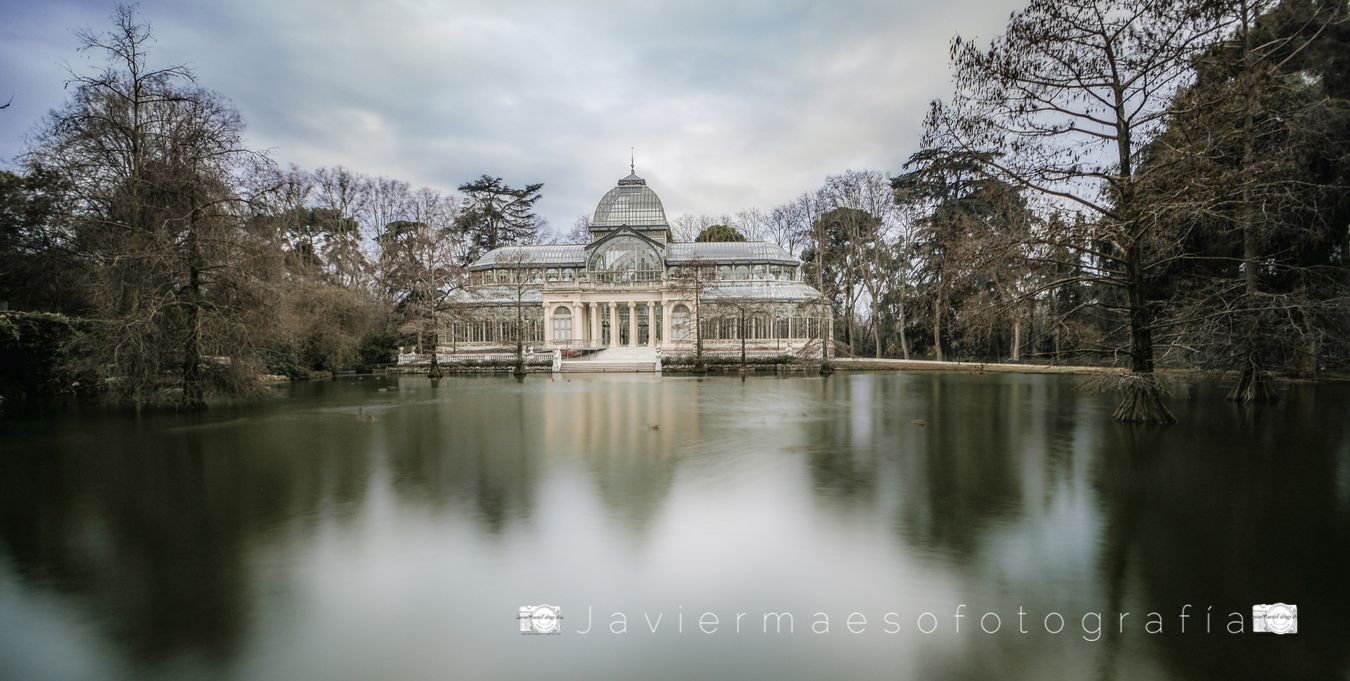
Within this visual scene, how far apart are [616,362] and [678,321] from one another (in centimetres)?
898

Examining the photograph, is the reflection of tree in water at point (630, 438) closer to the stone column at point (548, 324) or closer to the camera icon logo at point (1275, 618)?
the camera icon logo at point (1275, 618)

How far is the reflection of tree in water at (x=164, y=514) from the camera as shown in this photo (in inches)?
171

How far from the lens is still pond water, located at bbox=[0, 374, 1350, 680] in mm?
3748

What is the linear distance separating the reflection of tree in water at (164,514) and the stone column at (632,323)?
32.5m

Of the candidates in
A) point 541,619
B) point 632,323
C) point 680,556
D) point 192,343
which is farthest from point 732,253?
point 541,619

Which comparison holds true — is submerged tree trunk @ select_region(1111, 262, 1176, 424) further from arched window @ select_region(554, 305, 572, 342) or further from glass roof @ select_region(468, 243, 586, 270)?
glass roof @ select_region(468, 243, 586, 270)

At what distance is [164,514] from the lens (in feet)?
22.2

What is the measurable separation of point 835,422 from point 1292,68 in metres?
20.0

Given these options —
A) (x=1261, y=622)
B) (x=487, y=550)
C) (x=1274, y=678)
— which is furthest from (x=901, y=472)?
(x=487, y=550)

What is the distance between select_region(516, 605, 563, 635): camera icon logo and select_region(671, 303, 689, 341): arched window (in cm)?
3989

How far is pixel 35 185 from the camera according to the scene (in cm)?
2594

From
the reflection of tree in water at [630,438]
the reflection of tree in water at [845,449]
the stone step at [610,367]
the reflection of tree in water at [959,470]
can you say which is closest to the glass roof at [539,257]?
the stone step at [610,367]

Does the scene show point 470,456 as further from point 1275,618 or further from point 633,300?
point 633,300

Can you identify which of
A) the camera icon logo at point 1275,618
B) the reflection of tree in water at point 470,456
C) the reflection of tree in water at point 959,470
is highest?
the reflection of tree in water at point 470,456
